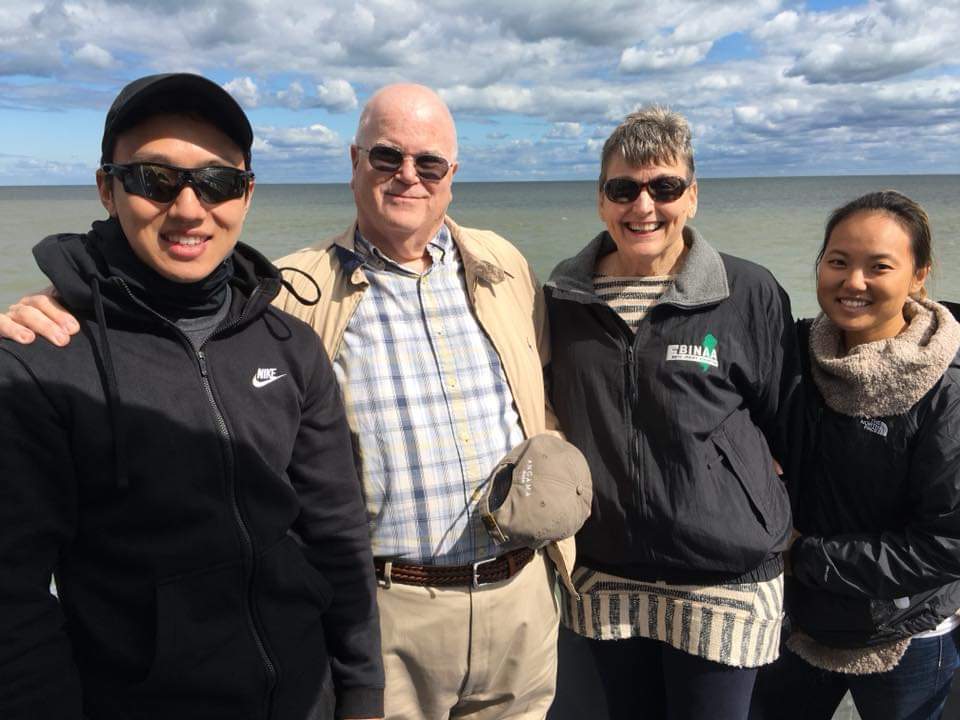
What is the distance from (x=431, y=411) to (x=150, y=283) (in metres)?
0.96

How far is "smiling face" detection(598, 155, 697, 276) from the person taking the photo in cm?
241

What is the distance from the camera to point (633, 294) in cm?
248

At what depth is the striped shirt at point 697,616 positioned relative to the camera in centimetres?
228

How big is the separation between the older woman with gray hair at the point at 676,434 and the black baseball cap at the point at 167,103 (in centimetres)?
134

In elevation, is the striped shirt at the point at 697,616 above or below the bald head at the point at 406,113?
below

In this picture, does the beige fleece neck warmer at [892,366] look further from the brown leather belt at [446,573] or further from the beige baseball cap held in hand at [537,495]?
the brown leather belt at [446,573]

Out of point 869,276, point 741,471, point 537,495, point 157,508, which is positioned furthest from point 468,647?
point 869,276

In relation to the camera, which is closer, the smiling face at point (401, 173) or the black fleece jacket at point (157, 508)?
the black fleece jacket at point (157, 508)

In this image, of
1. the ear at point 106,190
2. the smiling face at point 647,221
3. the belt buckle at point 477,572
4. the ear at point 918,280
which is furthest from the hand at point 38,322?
the ear at point 918,280

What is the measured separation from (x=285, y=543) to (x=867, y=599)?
1871 millimetres

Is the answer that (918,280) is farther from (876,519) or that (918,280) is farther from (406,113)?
(406,113)

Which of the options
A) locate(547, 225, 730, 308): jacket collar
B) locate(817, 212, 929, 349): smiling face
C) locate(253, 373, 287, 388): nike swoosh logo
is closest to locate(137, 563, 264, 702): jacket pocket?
locate(253, 373, 287, 388): nike swoosh logo

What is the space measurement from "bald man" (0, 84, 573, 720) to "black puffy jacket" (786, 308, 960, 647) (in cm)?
86

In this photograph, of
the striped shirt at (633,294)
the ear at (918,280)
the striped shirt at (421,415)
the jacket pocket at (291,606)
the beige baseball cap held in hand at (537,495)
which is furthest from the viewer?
the striped shirt at (633,294)
